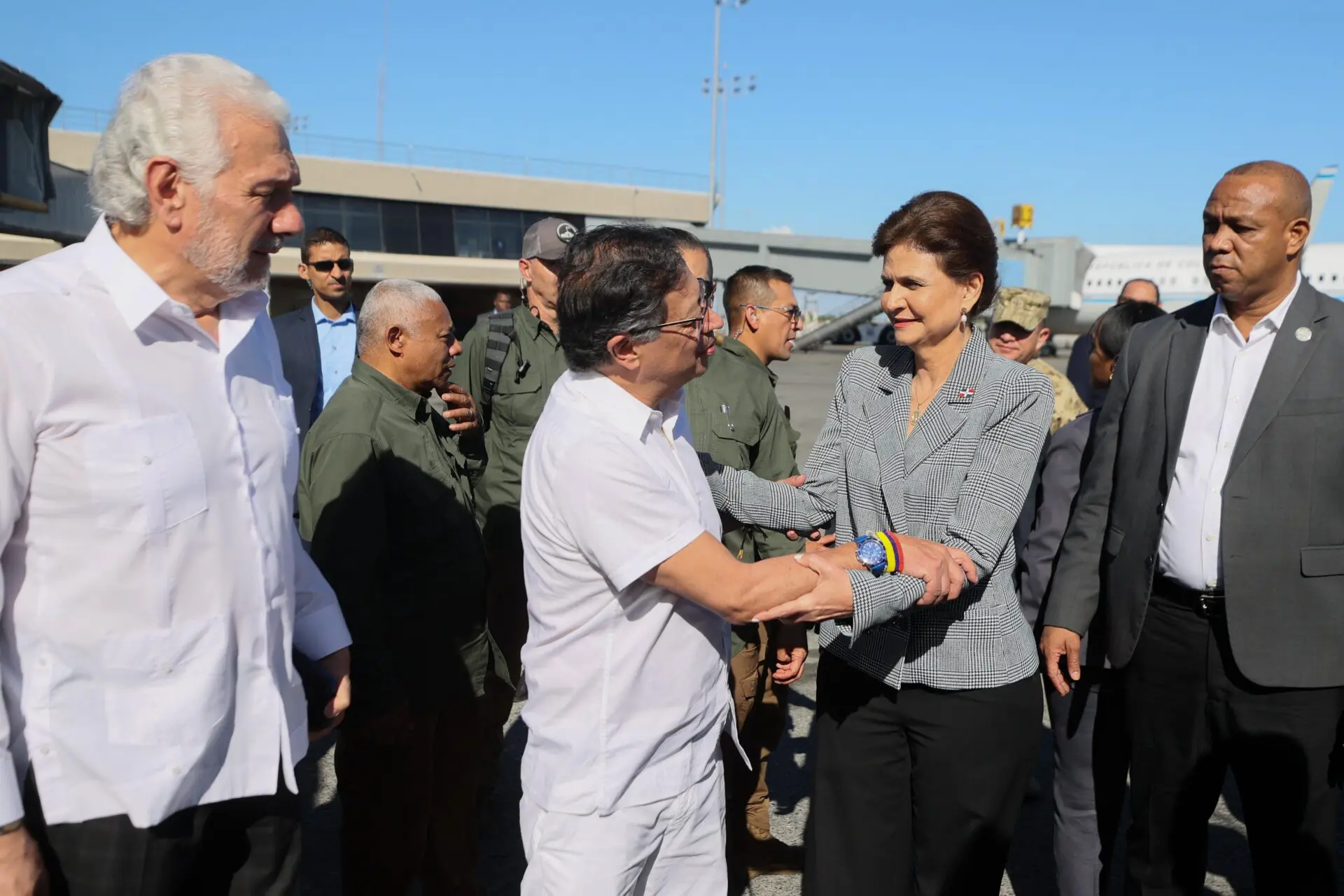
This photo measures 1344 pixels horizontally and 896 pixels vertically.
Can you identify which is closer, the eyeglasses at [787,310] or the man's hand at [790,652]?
the man's hand at [790,652]

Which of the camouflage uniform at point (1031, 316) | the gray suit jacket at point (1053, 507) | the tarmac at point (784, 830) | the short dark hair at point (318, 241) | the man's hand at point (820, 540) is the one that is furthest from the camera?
the short dark hair at point (318, 241)

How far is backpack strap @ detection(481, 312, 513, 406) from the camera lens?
4.29m

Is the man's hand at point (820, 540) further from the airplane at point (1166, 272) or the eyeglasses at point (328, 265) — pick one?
the airplane at point (1166, 272)

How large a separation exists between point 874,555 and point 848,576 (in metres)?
0.10

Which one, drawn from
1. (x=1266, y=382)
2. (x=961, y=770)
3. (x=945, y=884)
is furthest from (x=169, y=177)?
(x=1266, y=382)

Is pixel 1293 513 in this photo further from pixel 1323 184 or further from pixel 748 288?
pixel 1323 184

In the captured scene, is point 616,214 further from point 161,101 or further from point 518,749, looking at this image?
point 161,101

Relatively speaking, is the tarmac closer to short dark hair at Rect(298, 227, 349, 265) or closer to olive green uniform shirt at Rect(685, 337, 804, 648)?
olive green uniform shirt at Rect(685, 337, 804, 648)

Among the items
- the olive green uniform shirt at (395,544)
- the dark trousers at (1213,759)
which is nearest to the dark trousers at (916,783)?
the dark trousers at (1213,759)

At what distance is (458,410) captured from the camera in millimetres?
3688

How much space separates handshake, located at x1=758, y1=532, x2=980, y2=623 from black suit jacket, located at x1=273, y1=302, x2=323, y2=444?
154 inches

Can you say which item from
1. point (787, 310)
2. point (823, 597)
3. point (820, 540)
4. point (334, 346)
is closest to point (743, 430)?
point (787, 310)

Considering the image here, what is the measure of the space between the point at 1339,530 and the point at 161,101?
2912mm

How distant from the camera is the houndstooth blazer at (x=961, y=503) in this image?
8.16 feet
